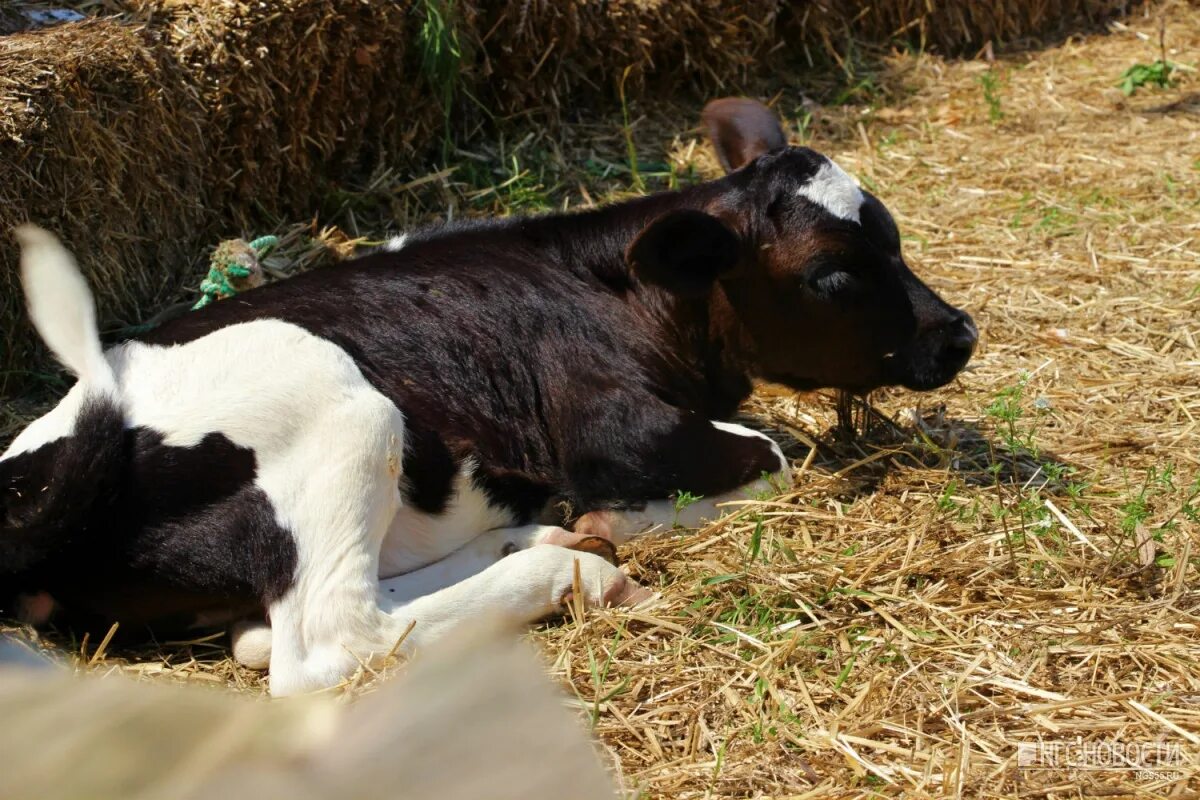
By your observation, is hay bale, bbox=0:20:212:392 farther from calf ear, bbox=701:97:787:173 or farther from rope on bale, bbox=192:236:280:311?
calf ear, bbox=701:97:787:173

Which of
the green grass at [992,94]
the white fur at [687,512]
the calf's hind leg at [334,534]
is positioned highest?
the calf's hind leg at [334,534]

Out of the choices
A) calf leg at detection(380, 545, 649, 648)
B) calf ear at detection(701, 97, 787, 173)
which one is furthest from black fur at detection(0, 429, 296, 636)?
calf ear at detection(701, 97, 787, 173)

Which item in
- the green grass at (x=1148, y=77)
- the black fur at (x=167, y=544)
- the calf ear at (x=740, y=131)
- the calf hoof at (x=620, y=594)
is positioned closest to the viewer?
the black fur at (x=167, y=544)

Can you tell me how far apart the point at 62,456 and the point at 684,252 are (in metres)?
2.29

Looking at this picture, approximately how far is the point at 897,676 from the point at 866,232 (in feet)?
6.70

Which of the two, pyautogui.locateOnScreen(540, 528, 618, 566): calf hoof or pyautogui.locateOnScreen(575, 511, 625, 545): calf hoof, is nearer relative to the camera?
pyautogui.locateOnScreen(540, 528, 618, 566): calf hoof

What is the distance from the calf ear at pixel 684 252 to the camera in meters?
4.98

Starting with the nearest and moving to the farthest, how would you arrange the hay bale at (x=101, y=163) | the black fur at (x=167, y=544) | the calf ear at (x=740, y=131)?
the black fur at (x=167, y=544) → the hay bale at (x=101, y=163) → the calf ear at (x=740, y=131)

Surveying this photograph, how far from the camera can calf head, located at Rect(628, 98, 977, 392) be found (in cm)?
514

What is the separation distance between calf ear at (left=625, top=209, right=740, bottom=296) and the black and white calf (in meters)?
0.01

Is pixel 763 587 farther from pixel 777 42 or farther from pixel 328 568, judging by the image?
pixel 777 42

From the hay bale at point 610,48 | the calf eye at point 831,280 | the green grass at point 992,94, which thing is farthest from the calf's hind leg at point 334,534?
the green grass at point 992,94

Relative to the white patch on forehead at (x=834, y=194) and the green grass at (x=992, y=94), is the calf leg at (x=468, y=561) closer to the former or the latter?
the white patch on forehead at (x=834, y=194)

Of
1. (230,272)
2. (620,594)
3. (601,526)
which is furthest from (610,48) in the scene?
(620,594)
